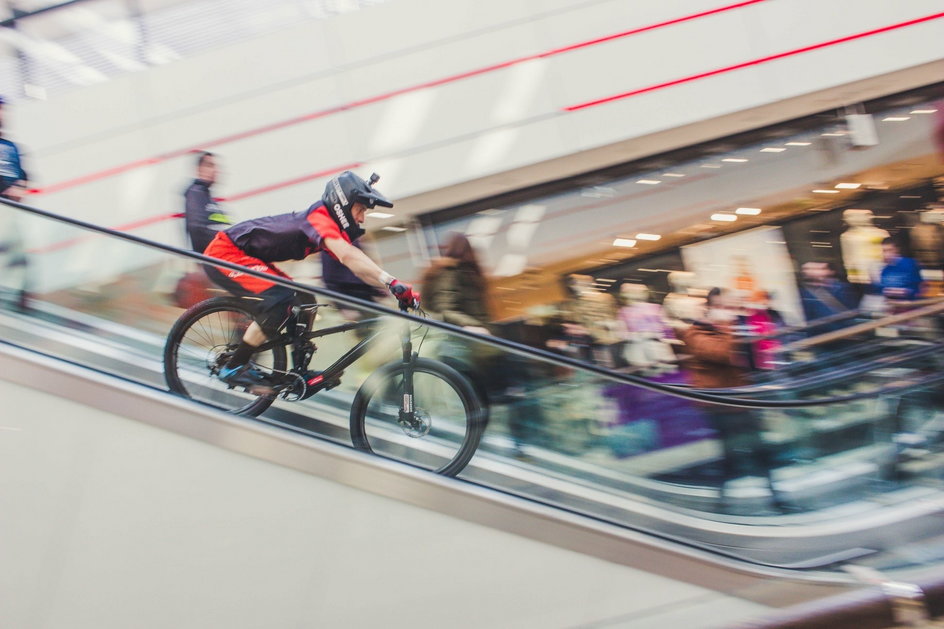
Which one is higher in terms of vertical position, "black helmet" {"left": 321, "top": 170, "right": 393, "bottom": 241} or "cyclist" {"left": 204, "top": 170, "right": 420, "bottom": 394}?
"black helmet" {"left": 321, "top": 170, "right": 393, "bottom": 241}

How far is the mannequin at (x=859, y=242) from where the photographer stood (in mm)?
7301

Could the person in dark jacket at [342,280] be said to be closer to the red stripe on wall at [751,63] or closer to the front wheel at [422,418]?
the front wheel at [422,418]

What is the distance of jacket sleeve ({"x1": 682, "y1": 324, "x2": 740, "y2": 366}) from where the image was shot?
4.20 m

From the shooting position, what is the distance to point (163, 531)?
314cm

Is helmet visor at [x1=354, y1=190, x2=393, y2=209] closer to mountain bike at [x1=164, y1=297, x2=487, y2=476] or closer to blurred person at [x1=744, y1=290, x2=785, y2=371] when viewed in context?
mountain bike at [x1=164, y1=297, x2=487, y2=476]

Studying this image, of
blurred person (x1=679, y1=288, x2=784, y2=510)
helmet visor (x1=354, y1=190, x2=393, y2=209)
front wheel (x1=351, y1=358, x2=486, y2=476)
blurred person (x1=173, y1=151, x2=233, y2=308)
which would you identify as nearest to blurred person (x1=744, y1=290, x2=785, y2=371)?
blurred person (x1=679, y1=288, x2=784, y2=510)

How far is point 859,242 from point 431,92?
4.36 m

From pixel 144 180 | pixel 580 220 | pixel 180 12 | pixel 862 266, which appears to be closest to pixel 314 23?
pixel 180 12

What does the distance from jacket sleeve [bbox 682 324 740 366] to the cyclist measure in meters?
1.76

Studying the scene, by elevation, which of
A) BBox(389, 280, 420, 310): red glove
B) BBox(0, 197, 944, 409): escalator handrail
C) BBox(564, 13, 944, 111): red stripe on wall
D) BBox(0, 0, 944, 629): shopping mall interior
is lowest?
BBox(0, 0, 944, 629): shopping mall interior

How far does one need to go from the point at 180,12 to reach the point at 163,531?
19.6 ft

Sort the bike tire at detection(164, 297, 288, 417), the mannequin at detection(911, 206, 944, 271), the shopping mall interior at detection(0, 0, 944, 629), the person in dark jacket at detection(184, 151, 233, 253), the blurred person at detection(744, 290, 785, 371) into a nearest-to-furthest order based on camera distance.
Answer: the shopping mall interior at detection(0, 0, 944, 629)
the bike tire at detection(164, 297, 288, 417)
the person in dark jacket at detection(184, 151, 233, 253)
the blurred person at detection(744, 290, 785, 371)
the mannequin at detection(911, 206, 944, 271)

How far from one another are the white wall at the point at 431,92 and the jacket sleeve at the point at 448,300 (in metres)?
2.67

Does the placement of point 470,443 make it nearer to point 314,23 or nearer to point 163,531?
point 163,531
